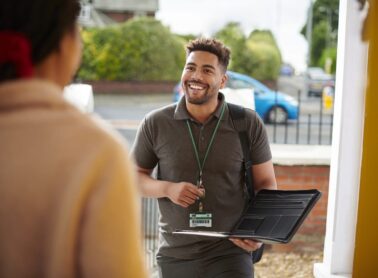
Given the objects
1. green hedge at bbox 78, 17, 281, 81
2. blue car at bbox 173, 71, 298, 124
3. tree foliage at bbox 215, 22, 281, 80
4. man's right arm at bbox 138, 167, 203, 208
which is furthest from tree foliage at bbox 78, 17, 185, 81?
Result: man's right arm at bbox 138, 167, 203, 208

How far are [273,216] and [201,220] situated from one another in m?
0.38

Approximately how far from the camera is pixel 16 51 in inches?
43.4

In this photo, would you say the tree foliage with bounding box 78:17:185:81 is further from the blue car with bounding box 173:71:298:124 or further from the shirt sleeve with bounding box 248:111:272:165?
the shirt sleeve with bounding box 248:111:272:165

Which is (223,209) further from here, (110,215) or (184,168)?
(110,215)

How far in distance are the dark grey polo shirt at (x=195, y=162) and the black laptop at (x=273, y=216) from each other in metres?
0.14

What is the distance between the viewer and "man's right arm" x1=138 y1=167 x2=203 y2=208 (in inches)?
112

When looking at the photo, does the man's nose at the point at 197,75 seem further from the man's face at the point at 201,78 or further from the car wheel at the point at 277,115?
the car wheel at the point at 277,115

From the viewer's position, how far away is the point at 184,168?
3.00 metres

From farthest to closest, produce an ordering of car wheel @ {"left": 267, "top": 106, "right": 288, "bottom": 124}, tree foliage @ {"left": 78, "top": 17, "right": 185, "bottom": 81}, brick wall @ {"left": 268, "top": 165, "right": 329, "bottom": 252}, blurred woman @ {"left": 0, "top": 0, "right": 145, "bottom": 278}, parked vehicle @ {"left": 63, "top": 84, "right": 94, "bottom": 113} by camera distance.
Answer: tree foliage @ {"left": 78, "top": 17, "right": 185, "bottom": 81} < car wheel @ {"left": 267, "top": 106, "right": 288, "bottom": 124} < brick wall @ {"left": 268, "top": 165, "right": 329, "bottom": 252} < parked vehicle @ {"left": 63, "top": 84, "right": 94, "bottom": 113} < blurred woman @ {"left": 0, "top": 0, "right": 145, "bottom": 278}

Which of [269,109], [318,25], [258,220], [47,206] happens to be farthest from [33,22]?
[318,25]

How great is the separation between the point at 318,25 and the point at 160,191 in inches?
1972

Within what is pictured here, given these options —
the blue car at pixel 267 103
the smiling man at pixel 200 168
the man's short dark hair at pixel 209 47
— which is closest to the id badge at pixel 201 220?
the smiling man at pixel 200 168

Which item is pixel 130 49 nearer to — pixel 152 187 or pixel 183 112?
pixel 183 112

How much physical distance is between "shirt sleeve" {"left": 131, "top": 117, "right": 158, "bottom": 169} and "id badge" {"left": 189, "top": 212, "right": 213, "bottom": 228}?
0.38 m
